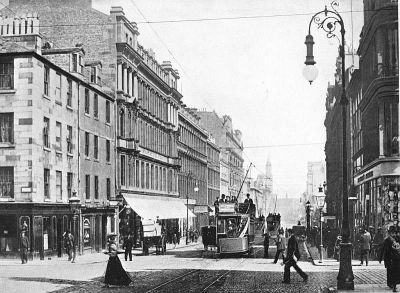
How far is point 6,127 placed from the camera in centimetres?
3344

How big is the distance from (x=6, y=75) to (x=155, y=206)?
22.4 metres

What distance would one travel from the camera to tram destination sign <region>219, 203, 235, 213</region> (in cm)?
3641

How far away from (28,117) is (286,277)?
1755 centimetres

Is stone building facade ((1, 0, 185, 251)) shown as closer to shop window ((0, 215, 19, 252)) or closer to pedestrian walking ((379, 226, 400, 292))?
shop window ((0, 215, 19, 252))

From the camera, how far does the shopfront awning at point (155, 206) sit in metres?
47.8

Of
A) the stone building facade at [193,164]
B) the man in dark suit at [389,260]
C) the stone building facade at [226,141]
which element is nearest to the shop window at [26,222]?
the man in dark suit at [389,260]

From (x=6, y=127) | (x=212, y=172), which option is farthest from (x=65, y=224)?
(x=212, y=172)

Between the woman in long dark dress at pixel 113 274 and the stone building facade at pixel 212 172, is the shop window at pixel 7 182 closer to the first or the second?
the woman in long dark dress at pixel 113 274

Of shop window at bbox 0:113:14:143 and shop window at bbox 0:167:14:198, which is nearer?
shop window at bbox 0:167:14:198

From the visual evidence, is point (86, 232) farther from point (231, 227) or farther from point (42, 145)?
point (231, 227)

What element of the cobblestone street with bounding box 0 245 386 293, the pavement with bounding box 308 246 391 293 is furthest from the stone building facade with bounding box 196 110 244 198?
the cobblestone street with bounding box 0 245 386 293

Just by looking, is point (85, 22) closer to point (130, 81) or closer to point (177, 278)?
point (130, 81)

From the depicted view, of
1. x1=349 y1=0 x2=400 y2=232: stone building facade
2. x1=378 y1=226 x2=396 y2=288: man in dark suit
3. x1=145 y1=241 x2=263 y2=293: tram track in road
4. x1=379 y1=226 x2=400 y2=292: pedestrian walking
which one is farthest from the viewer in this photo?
x1=349 y1=0 x2=400 y2=232: stone building facade

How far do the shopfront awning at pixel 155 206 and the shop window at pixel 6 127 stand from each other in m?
14.7
